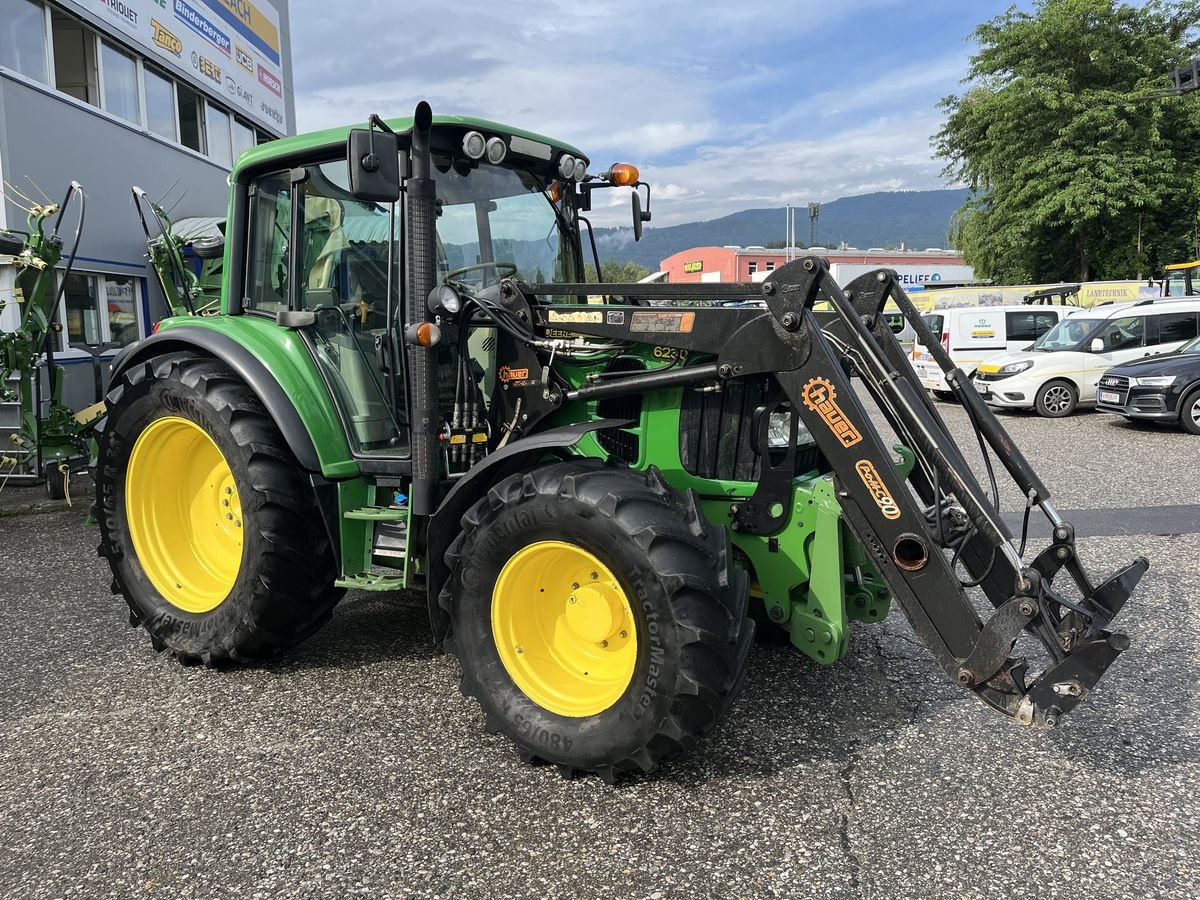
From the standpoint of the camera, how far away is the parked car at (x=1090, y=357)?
13656 millimetres

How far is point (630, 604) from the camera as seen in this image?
2.99m

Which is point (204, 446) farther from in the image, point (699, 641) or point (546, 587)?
point (699, 641)

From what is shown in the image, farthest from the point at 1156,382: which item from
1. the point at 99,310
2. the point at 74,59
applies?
the point at 74,59

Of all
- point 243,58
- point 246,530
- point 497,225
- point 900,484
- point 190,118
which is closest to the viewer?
point 900,484

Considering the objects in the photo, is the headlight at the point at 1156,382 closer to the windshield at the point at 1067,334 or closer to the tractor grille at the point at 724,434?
the windshield at the point at 1067,334

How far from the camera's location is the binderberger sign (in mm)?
12766

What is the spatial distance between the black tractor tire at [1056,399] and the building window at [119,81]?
14.1 meters

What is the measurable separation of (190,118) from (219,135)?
1.07 meters

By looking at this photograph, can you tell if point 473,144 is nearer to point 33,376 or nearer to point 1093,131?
point 33,376

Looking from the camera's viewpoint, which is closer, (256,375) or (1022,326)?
(256,375)

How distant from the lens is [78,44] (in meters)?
11.7

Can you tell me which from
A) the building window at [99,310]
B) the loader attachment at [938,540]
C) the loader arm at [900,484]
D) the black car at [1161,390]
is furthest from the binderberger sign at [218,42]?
the black car at [1161,390]

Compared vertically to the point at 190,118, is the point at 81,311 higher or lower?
lower

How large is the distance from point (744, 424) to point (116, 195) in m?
12.1
